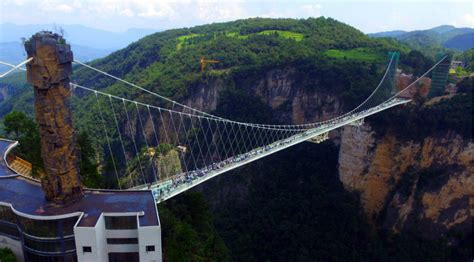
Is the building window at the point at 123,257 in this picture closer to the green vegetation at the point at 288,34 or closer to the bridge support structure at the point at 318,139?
the bridge support structure at the point at 318,139

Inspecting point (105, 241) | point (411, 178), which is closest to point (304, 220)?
point (411, 178)

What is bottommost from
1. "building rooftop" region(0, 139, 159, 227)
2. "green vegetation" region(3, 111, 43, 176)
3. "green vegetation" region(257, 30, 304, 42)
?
"building rooftop" region(0, 139, 159, 227)

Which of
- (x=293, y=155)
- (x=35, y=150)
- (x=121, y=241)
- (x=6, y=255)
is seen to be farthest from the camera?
(x=293, y=155)

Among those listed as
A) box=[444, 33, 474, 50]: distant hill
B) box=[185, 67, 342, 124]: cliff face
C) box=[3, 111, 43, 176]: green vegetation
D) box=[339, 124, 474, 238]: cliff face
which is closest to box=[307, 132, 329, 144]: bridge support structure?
box=[339, 124, 474, 238]: cliff face

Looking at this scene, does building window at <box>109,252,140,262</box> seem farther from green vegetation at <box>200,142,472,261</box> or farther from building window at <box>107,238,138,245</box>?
green vegetation at <box>200,142,472,261</box>

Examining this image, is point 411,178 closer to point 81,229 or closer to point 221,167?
point 221,167

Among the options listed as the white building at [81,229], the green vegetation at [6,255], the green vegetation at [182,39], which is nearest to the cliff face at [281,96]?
the green vegetation at [182,39]
